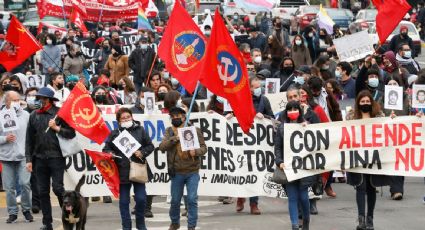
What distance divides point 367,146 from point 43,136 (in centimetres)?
359

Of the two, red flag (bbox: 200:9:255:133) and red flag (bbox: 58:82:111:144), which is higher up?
red flag (bbox: 200:9:255:133)

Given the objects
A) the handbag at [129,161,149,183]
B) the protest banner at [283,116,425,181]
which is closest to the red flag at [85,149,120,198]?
the handbag at [129,161,149,183]

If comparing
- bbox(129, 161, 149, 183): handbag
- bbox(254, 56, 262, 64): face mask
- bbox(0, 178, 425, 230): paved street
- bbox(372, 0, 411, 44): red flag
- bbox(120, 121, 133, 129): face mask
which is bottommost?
bbox(0, 178, 425, 230): paved street

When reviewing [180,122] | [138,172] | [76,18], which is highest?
[76,18]

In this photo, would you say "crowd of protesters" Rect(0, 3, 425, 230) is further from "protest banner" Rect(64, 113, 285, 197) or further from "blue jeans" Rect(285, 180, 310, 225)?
"protest banner" Rect(64, 113, 285, 197)

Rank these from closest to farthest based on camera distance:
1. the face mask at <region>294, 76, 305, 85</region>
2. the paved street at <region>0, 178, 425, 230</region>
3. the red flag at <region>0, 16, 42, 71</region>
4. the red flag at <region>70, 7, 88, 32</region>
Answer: the paved street at <region>0, 178, 425, 230</region> < the face mask at <region>294, 76, 305, 85</region> < the red flag at <region>0, 16, 42, 71</region> < the red flag at <region>70, 7, 88, 32</region>

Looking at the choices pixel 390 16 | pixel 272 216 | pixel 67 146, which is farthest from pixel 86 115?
pixel 390 16

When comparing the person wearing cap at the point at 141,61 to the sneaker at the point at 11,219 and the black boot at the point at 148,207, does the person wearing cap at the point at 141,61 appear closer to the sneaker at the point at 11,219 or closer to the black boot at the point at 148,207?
the black boot at the point at 148,207

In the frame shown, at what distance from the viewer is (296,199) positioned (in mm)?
13000

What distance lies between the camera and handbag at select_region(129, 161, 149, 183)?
12.9 m

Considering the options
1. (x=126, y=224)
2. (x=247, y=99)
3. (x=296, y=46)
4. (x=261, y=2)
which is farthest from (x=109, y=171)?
(x=261, y=2)

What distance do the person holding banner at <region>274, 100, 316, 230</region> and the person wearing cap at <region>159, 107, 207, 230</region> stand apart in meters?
0.82

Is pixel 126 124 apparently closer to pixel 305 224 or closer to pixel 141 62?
pixel 305 224

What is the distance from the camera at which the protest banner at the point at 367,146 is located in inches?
530
